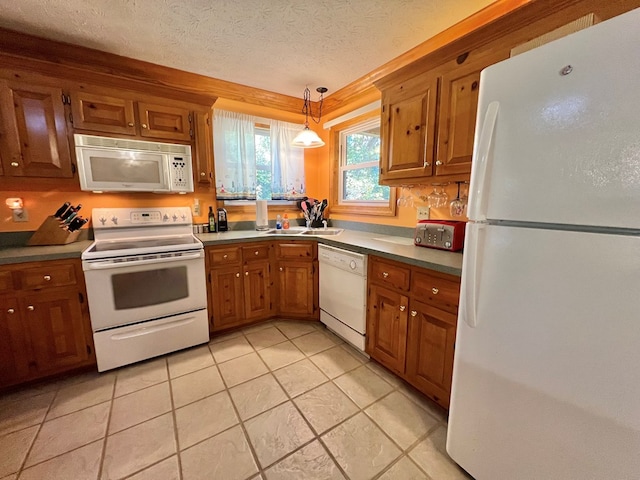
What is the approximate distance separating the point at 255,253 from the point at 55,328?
1.45 metres

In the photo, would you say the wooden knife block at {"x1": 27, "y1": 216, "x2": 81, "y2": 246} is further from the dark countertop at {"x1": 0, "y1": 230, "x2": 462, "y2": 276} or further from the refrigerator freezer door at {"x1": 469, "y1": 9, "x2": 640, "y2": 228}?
the refrigerator freezer door at {"x1": 469, "y1": 9, "x2": 640, "y2": 228}

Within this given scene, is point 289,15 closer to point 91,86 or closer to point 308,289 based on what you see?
point 91,86

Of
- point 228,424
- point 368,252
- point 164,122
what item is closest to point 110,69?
point 164,122

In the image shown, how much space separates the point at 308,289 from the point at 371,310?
0.79 meters

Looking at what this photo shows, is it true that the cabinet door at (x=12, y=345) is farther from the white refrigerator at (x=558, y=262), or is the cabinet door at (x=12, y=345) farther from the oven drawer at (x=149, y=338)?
the white refrigerator at (x=558, y=262)

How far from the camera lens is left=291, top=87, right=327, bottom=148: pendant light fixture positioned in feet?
8.22

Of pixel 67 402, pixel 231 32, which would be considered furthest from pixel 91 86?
pixel 67 402

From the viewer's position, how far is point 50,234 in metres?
1.94

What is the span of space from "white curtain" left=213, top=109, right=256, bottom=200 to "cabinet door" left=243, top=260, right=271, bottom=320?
83cm

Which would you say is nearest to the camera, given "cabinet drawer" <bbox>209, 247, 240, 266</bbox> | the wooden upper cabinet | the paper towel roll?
the wooden upper cabinet

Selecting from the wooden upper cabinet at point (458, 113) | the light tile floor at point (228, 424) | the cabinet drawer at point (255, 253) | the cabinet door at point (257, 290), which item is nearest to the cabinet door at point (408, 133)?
the wooden upper cabinet at point (458, 113)

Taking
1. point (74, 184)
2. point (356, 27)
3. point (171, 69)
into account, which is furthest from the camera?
point (171, 69)

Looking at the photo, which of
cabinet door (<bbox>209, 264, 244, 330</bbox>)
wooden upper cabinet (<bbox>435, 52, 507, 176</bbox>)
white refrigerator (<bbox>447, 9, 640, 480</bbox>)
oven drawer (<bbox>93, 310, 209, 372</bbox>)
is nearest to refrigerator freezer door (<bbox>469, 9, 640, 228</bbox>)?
white refrigerator (<bbox>447, 9, 640, 480</bbox>)

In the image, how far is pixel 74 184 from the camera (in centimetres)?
214
